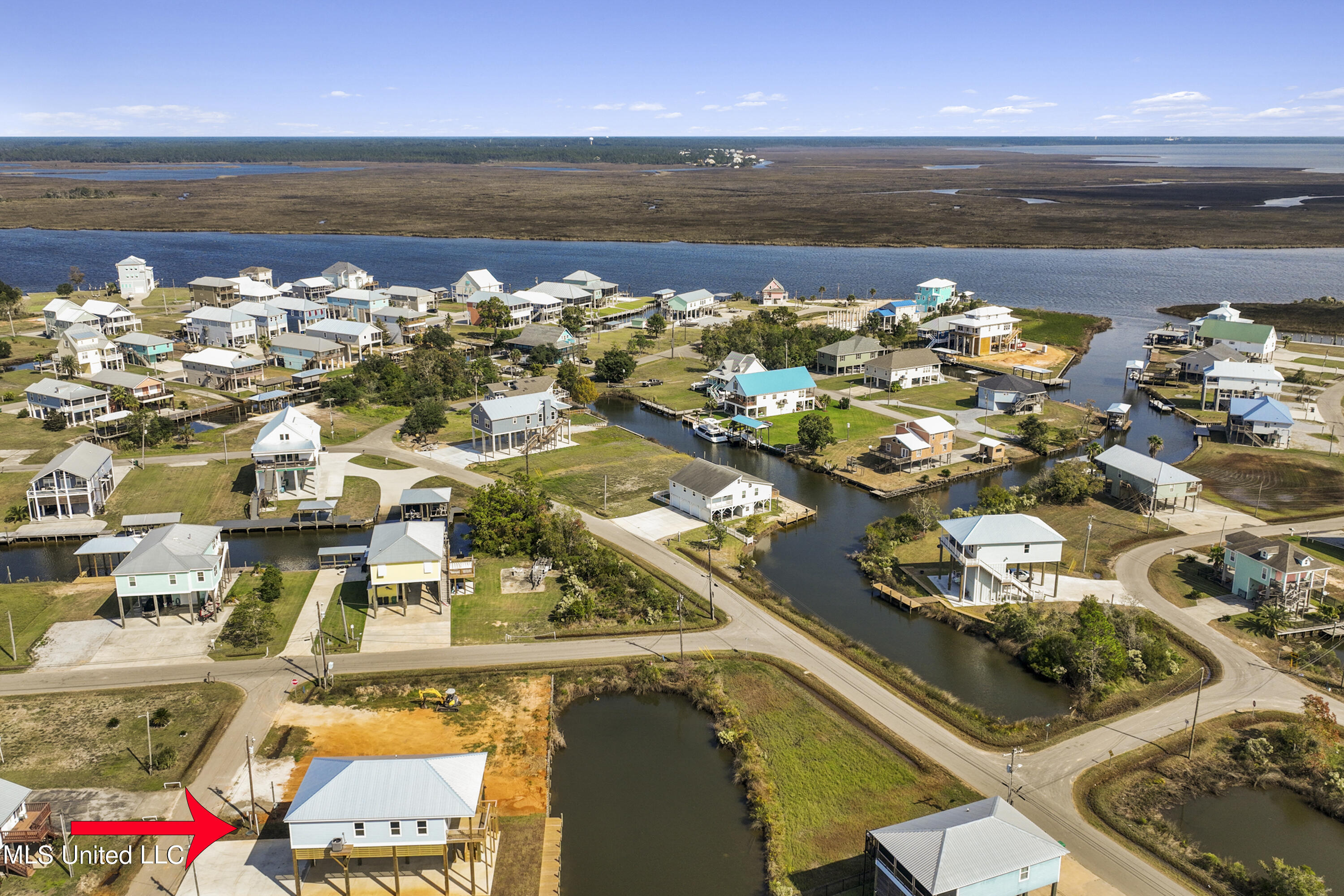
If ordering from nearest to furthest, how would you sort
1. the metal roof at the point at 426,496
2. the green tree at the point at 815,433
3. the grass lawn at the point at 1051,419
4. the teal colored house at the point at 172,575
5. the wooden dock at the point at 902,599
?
the teal colored house at the point at 172,575 → the wooden dock at the point at 902,599 → the metal roof at the point at 426,496 → the green tree at the point at 815,433 → the grass lawn at the point at 1051,419

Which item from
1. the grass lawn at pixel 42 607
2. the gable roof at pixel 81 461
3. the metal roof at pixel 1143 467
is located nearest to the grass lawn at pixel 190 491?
the gable roof at pixel 81 461

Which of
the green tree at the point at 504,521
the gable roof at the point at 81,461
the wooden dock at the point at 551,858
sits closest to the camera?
the wooden dock at the point at 551,858

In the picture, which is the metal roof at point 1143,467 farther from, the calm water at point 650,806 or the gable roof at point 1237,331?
the gable roof at point 1237,331

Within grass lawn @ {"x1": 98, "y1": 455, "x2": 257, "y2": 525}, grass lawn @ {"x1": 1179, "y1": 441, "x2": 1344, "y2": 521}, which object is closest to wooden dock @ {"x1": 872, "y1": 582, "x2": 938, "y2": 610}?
grass lawn @ {"x1": 1179, "y1": 441, "x2": 1344, "y2": 521}

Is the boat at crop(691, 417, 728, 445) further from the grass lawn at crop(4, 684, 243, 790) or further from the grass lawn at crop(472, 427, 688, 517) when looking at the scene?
the grass lawn at crop(4, 684, 243, 790)

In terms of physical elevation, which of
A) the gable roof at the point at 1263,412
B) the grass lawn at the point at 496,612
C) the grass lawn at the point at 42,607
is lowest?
the grass lawn at the point at 496,612

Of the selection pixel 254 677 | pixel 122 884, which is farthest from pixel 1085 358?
pixel 122 884
